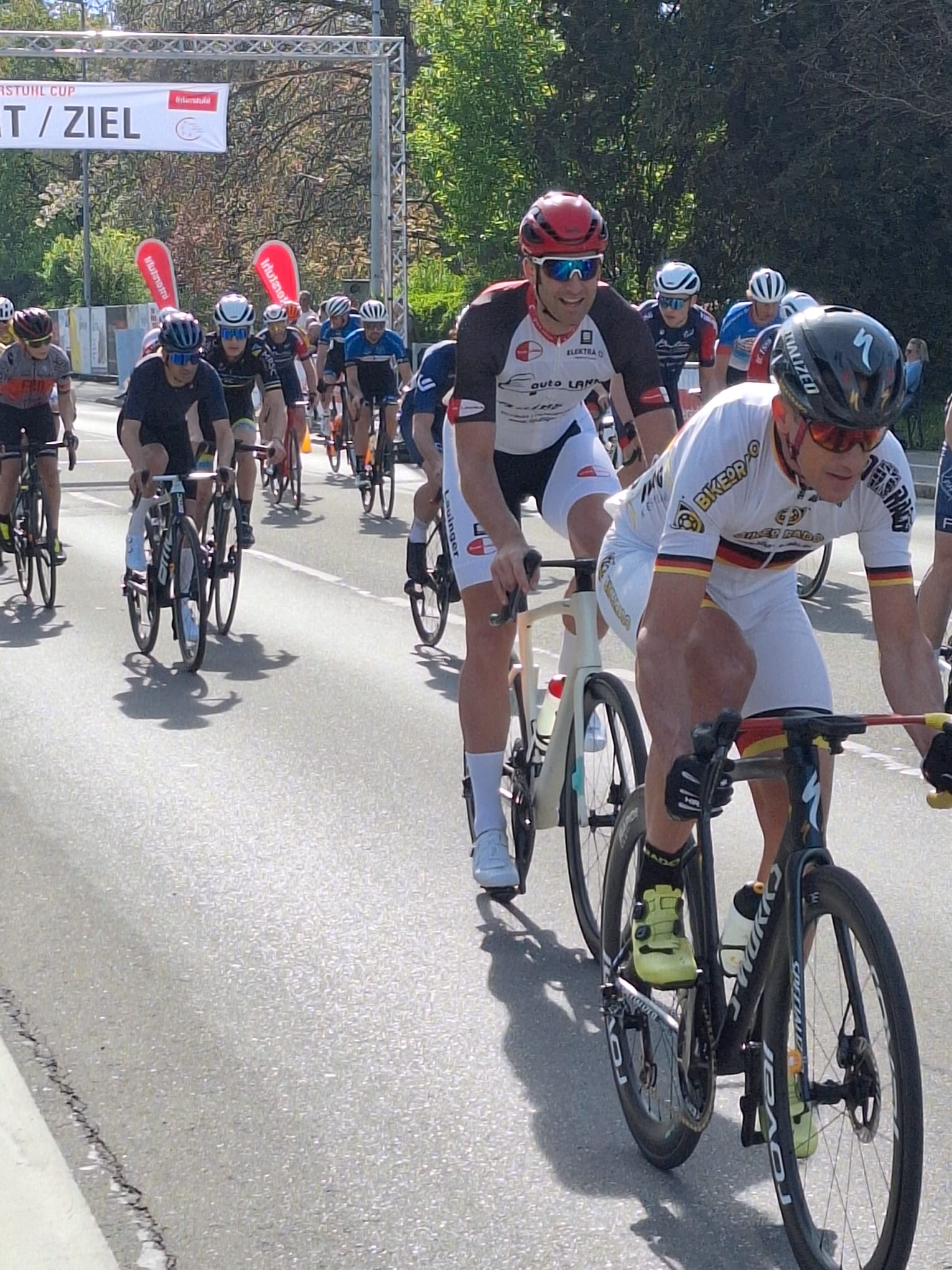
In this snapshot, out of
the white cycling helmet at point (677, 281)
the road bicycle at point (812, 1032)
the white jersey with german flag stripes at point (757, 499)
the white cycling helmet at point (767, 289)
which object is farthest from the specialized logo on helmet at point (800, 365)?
the white cycling helmet at point (677, 281)

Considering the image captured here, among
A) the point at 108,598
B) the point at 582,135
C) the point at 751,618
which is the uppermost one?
the point at 582,135

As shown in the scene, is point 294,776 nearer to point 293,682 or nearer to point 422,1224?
point 293,682

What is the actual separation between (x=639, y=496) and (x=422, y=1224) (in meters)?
1.63

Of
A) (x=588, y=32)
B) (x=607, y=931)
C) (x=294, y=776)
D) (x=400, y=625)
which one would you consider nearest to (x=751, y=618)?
(x=607, y=931)

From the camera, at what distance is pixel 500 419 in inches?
226

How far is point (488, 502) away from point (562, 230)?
0.77 m

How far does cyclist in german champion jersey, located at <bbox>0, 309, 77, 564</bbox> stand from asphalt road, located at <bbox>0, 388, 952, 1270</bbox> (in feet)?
10.9

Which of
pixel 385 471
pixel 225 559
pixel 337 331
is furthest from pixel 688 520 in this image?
pixel 337 331

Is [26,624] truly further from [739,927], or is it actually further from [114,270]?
[114,270]

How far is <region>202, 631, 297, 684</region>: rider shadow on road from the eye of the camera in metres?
10.3

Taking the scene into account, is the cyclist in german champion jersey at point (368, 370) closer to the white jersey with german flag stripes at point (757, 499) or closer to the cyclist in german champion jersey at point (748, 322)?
the cyclist in german champion jersey at point (748, 322)

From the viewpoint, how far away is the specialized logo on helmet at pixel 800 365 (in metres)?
3.20

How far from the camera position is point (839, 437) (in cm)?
328

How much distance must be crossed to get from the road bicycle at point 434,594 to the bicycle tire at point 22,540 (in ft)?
10.8
